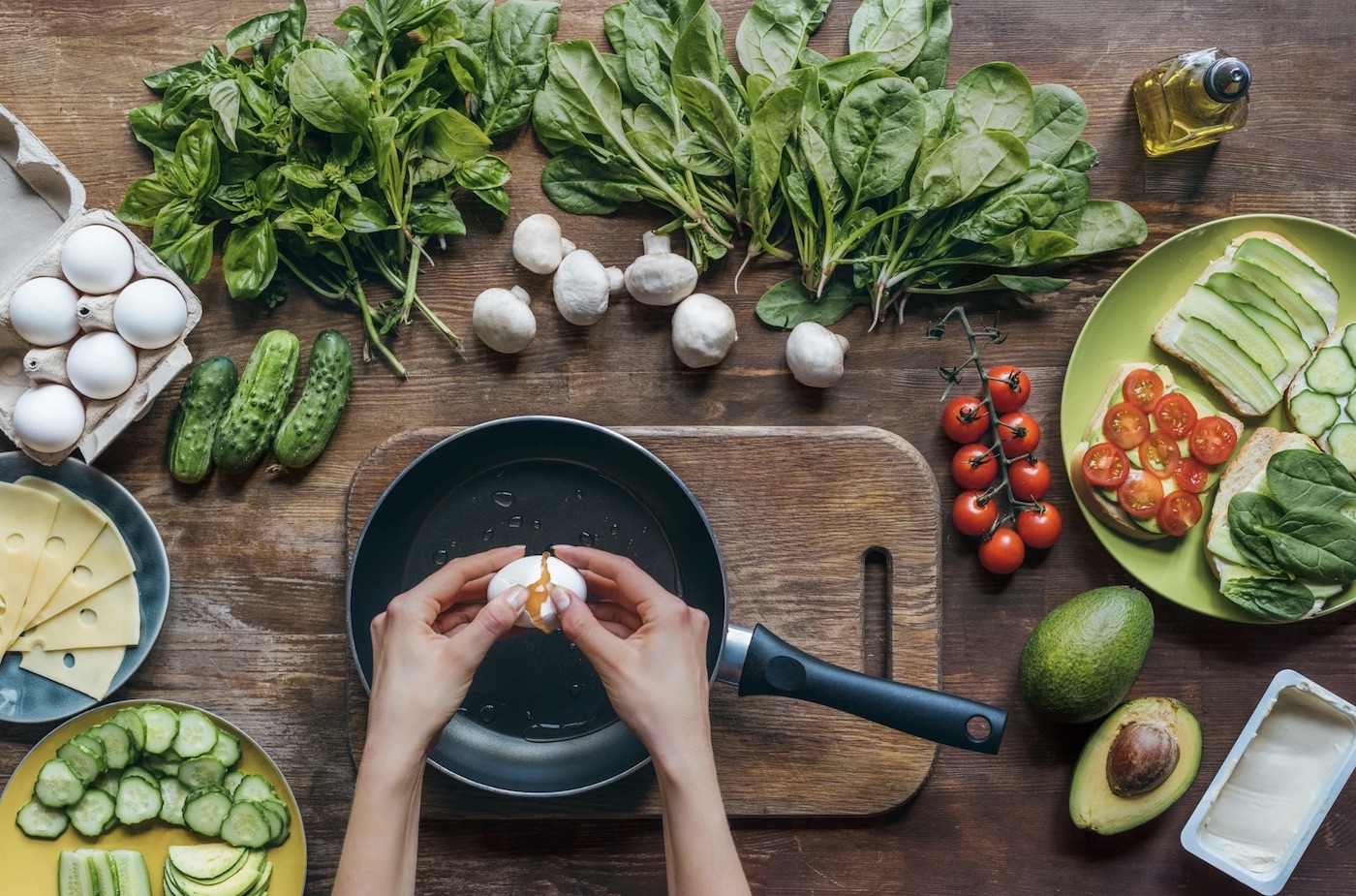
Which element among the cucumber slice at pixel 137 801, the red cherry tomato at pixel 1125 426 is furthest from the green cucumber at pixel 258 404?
the red cherry tomato at pixel 1125 426

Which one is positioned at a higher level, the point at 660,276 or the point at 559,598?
the point at 660,276

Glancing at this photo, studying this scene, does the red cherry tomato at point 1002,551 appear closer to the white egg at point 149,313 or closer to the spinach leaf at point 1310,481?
the spinach leaf at point 1310,481

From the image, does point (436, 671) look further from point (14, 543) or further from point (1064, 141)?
point (1064, 141)

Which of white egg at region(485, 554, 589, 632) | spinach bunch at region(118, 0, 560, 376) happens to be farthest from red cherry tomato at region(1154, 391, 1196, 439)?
spinach bunch at region(118, 0, 560, 376)

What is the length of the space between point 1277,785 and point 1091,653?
426 millimetres

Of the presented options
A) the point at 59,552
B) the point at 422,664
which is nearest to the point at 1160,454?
the point at 422,664

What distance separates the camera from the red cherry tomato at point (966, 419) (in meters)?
1.46

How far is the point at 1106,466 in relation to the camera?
4.72 feet

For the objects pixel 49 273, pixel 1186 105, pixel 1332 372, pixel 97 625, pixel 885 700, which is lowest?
Result: pixel 97 625

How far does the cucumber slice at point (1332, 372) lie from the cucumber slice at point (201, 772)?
1.78 m

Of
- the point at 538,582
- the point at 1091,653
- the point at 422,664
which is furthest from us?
the point at 1091,653

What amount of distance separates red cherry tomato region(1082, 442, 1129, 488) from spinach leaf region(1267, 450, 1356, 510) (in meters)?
0.23

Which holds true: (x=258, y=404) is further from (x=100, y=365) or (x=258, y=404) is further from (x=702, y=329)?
(x=702, y=329)

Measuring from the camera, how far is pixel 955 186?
1.42m
